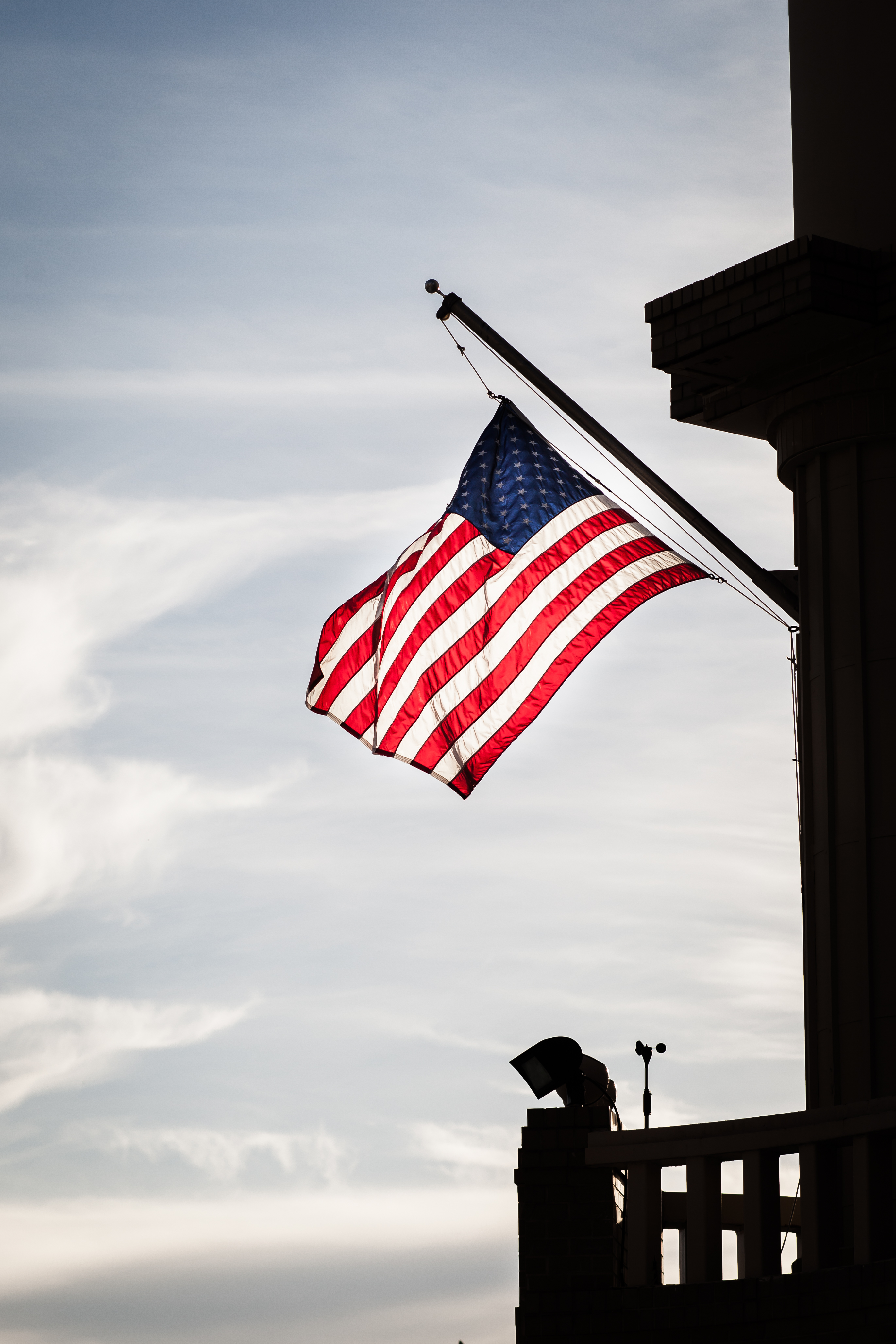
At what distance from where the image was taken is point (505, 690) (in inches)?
707

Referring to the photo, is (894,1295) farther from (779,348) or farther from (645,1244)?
Answer: (779,348)

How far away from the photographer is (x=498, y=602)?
1812cm

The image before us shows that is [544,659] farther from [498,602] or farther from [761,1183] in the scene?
[761,1183]

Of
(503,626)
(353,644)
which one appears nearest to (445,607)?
(503,626)

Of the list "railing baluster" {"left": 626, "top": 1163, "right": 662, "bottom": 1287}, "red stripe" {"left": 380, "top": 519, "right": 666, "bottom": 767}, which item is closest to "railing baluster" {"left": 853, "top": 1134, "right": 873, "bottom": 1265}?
"railing baluster" {"left": 626, "top": 1163, "right": 662, "bottom": 1287}

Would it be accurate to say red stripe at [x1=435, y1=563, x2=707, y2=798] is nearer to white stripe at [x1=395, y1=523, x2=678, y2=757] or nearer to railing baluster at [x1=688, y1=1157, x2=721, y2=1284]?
white stripe at [x1=395, y1=523, x2=678, y2=757]

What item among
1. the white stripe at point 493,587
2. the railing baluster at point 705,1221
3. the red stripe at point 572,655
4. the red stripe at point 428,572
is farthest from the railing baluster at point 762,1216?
the red stripe at point 428,572

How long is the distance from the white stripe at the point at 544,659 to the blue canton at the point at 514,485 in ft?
2.66

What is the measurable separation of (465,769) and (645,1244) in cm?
480

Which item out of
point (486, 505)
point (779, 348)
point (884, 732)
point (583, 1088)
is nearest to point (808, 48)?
point (779, 348)

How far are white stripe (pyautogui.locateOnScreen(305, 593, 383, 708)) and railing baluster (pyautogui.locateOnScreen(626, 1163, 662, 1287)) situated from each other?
20.1ft

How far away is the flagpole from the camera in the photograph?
18172 millimetres

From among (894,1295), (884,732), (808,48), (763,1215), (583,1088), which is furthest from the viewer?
(808,48)

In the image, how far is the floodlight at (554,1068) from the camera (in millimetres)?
15117
